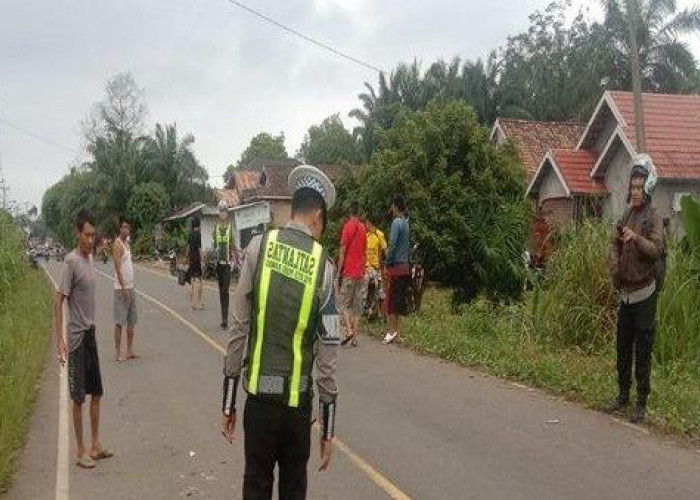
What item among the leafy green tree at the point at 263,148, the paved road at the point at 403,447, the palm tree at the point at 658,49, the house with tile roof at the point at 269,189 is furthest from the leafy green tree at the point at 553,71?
the leafy green tree at the point at 263,148

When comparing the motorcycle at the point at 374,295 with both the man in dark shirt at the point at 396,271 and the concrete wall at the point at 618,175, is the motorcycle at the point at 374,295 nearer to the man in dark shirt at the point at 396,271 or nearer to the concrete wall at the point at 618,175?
the man in dark shirt at the point at 396,271

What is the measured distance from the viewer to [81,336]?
262 inches

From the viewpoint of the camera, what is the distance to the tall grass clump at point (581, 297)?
10.5 metres

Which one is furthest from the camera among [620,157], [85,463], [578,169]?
[578,169]

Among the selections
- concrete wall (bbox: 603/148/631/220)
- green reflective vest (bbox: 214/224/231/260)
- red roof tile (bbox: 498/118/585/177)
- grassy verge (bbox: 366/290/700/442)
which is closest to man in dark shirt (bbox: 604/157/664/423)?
grassy verge (bbox: 366/290/700/442)

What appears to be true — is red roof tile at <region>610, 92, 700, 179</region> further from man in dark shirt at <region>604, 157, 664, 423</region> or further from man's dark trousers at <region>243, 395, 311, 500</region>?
man's dark trousers at <region>243, 395, 311, 500</region>

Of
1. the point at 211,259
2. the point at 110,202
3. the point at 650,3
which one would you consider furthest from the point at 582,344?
the point at 110,202

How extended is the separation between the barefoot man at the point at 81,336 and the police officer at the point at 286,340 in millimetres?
2941

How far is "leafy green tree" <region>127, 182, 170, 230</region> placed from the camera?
65.2m

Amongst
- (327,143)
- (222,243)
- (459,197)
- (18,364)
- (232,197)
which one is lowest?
(18,364)

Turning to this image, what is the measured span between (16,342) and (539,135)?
2796 centimetres

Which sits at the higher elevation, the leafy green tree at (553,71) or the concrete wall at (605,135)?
the leafy green tree at (553,71)

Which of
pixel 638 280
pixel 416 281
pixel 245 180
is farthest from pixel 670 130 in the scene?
pixel 245 180

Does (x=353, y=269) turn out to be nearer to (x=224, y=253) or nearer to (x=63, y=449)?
(x=224, y=253)
